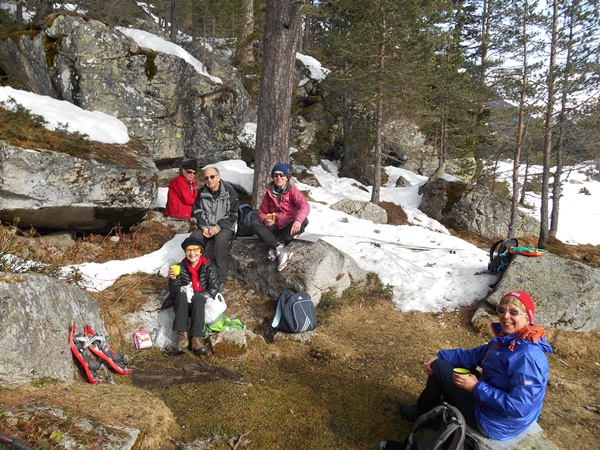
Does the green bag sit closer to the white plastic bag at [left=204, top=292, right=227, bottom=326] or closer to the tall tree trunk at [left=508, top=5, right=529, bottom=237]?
the white plastic bag at [left=204, top=292, right=227, bottom=326]

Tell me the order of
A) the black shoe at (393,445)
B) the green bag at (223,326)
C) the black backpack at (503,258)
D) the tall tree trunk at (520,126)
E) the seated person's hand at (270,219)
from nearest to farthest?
the black shoe at (393,445) < the green bag at (223,326) < the seated person's hand at (270,219) < the black backpack at (503,258) < the tall tree trunk at (520,126)

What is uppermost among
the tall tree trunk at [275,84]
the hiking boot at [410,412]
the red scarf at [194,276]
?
the tall tree trunk at [275,84]

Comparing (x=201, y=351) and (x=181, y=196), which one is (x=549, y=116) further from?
(x=201, y=351)

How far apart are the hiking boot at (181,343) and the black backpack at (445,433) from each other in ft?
10.2

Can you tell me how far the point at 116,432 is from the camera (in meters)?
2.98

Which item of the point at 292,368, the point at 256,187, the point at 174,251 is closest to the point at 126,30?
the point at 256,187

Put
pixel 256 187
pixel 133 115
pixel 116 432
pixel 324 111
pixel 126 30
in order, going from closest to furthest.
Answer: pixel 116 432 → pixel 256 187 → pixel 133 115 → pixel 126 30 → pixel 324 111

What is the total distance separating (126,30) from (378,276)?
11110 millimetres

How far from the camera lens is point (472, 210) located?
14.8m

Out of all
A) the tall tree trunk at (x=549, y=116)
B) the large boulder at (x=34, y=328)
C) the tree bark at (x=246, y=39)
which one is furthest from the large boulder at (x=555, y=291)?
the tree bark at (x=246, y=39)

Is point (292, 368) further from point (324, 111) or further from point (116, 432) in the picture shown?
point (324, 111)

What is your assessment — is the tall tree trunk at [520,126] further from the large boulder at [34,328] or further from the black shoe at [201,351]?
the large boulder at [34,328]

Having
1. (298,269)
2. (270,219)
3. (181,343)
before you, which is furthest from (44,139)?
(298,269)

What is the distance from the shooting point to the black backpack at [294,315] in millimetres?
5629
